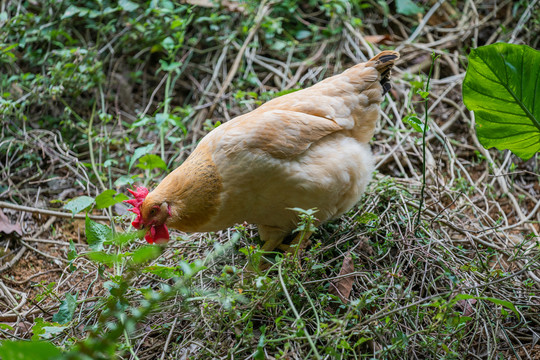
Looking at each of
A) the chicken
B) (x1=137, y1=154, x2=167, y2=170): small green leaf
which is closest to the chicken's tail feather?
the chicken

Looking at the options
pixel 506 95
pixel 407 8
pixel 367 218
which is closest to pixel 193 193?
pixel 367 218

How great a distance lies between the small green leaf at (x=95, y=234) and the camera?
2.76m

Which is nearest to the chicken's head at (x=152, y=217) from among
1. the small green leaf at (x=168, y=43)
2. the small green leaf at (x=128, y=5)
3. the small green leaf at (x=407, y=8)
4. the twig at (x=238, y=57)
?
the twig at (x=238, y=57)

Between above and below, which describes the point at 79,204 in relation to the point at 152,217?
below

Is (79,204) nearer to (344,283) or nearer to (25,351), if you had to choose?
(344,283)

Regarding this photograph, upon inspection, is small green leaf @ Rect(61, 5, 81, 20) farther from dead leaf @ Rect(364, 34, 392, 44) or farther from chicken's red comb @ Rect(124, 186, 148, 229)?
dead leaf @ Rect(364, 34, 392, 44)

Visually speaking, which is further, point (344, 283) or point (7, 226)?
point (7, 226)

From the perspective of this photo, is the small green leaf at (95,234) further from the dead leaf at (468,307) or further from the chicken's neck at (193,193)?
the dead leaf at (468,307)

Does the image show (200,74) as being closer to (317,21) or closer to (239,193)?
(317,21)

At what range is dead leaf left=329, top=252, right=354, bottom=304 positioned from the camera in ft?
8.70

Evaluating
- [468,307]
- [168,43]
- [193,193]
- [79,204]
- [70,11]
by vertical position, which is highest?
[70,11]

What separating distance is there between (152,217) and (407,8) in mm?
4019

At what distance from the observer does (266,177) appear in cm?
276

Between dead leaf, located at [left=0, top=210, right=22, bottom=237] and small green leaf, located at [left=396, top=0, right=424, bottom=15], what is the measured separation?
444 centimetres
